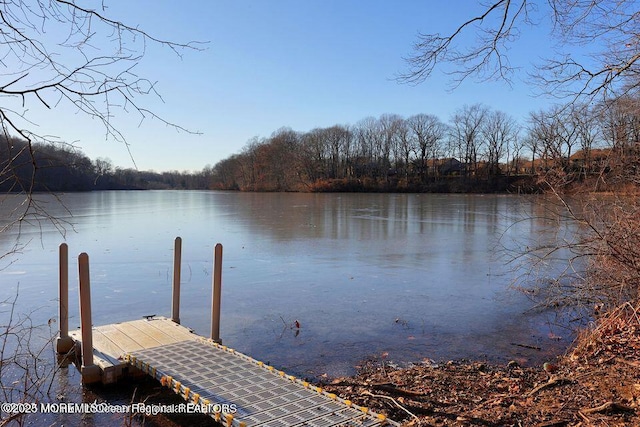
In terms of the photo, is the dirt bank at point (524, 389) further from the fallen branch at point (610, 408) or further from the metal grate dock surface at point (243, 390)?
the metal grate dock surface at point (243, 390)

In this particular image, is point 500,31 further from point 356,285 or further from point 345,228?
point 345,228

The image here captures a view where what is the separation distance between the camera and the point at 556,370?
4.93 metres

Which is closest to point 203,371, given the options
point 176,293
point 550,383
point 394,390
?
point 394,390

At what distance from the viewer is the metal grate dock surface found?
337 centimetres

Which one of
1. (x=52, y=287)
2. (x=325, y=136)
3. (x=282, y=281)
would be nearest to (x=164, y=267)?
(x=52, y=287)

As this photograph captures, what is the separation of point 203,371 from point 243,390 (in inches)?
26.9

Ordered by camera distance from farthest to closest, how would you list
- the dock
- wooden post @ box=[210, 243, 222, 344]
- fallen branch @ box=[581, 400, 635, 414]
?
1. wooden post @ box=[210, 243, 222, 344]
2. the dock
3. fallen branch @ box=[581, 400, 635, 414]

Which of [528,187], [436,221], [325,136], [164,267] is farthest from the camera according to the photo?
[325,136]

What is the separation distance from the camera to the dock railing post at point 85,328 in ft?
16.3

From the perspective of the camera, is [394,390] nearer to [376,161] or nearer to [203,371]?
[203,371]

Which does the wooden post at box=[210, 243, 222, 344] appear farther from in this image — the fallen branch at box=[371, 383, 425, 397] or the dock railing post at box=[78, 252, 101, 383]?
the fallen branch at box=[371, 383, 425, 397]

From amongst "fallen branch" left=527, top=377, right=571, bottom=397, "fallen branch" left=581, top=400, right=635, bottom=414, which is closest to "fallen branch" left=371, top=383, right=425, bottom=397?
"fallen branch" left=527, top=377, right=571, bottom=397

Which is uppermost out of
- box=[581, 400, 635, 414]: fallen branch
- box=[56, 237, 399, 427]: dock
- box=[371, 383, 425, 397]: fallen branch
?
box=[581, 400, 635, 414]: fallen branch

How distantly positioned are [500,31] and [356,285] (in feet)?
19.8
